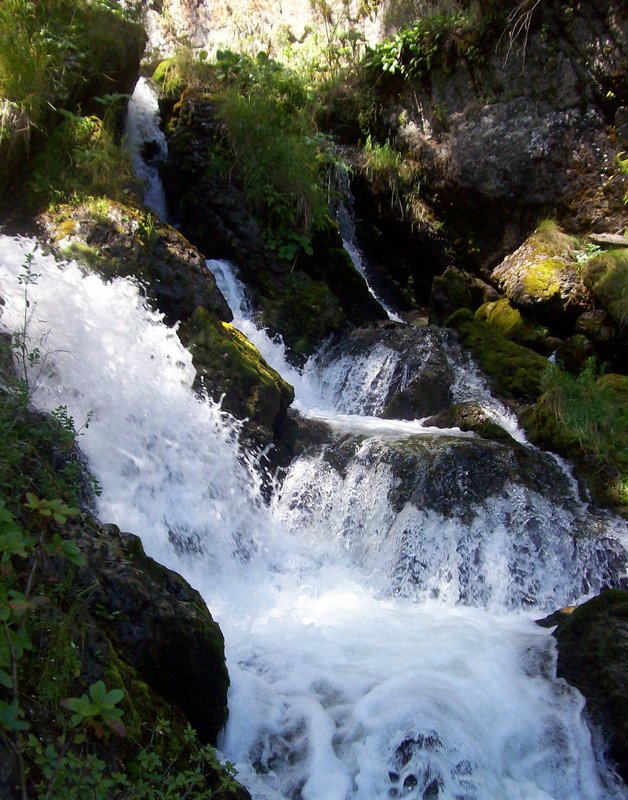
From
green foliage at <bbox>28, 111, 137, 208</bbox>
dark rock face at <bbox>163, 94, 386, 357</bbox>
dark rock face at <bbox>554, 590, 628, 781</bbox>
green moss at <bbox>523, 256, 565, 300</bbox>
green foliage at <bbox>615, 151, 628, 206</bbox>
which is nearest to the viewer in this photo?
dark rock face at <bbox>554, 590, 628, 781</bbox>

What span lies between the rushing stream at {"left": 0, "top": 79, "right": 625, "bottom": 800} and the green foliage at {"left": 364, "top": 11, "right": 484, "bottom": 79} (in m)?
6.65

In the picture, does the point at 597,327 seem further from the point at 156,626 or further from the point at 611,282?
the point at 156,626

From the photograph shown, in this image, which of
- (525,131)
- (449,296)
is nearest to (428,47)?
(525,131)

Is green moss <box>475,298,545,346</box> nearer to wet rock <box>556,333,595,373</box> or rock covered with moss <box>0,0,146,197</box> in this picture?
wet rock <box>556,333,595,373</box>

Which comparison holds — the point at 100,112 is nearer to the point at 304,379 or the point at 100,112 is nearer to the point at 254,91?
the point at 254,91

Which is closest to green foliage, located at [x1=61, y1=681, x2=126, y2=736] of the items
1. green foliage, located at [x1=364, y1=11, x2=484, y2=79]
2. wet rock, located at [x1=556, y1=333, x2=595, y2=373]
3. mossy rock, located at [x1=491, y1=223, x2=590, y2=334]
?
wet rock, located at [x1=556, y1=333, x2=595, y2=373]

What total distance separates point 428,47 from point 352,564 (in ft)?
29.7

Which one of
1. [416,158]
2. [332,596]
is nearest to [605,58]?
[416,158]

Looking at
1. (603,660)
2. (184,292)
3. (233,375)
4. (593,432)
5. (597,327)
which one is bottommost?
(603,660)

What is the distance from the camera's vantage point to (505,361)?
7.93 metres

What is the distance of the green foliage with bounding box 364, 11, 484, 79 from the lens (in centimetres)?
1022

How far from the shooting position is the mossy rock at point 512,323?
28.2ft

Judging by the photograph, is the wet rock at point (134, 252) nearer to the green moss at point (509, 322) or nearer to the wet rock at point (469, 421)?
the wet rock at point (469, 421)

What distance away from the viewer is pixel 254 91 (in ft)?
30.8
